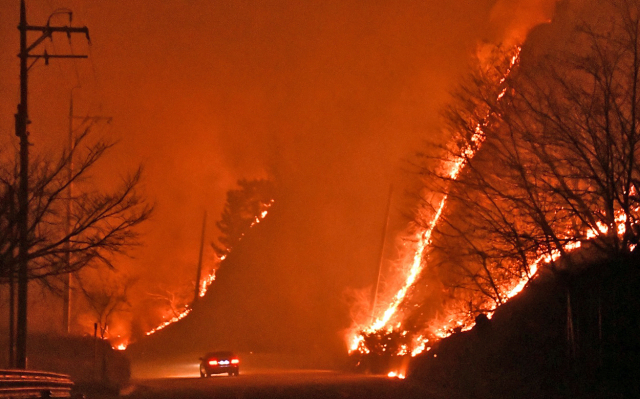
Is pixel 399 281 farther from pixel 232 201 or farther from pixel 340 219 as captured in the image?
pixel 232 201

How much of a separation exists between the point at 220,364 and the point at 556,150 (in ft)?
67.8

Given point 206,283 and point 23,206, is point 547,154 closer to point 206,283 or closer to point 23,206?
point 23,206

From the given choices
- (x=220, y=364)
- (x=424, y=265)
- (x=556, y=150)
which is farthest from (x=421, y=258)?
(x=556, y=150)

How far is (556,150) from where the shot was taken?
17.3m

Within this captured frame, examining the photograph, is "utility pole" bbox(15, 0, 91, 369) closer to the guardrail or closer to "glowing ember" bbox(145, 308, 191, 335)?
the guardrail

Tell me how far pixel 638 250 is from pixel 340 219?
34608 mm

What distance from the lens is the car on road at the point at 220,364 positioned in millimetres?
33344

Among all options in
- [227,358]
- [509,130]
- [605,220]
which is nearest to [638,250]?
[605,220]

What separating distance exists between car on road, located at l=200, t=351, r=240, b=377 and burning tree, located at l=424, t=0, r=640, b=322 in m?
16.2

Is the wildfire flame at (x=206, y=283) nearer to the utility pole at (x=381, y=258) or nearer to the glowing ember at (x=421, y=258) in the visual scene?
the utility pole at (x=381, y=258)

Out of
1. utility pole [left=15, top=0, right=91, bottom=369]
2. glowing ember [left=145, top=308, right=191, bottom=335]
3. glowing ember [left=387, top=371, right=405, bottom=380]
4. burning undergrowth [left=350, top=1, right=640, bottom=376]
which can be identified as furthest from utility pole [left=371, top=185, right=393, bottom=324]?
utility pole [left=15, top=0, right=91, bottom=369]

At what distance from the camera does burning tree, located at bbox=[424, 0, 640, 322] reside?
51.1ft

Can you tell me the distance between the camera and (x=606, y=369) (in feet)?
46.8

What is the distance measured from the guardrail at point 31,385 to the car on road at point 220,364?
1621cm
